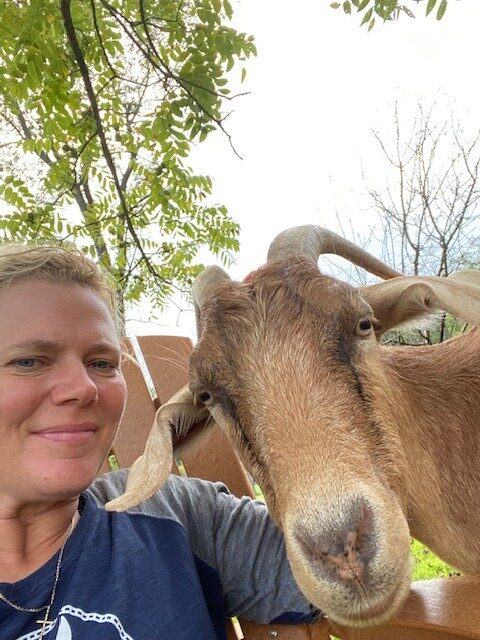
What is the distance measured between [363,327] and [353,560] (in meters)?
0.95

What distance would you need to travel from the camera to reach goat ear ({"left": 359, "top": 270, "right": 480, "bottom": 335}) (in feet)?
7.41

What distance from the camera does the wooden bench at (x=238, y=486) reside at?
2.04 metres

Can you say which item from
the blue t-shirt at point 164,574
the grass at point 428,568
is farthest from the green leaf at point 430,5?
the grass at point 428,568

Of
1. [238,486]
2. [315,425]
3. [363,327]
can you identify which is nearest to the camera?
[315,425]

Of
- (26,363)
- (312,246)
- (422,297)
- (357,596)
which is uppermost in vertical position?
(312,246)

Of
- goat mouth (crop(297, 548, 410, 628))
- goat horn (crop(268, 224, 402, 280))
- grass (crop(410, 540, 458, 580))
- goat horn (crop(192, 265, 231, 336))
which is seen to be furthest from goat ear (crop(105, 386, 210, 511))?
grass (crop(410, 540, 458, 580))

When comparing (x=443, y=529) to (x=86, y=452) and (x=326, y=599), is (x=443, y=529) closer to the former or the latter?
(x=326, y=599)

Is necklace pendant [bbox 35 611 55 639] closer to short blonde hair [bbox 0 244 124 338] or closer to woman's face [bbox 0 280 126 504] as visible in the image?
woman's face [bbox 0 280 126 504]

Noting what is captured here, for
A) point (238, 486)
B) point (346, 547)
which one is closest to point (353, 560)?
point (346, 547)

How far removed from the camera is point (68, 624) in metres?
1.95

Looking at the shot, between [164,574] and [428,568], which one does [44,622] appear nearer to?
[164,574]

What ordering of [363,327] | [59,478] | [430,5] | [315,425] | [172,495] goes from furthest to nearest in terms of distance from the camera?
[172,495] < [430,5] < [363,327] < [59,478] < [315,425]

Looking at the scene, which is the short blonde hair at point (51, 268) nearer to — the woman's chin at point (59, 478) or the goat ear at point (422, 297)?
the woman's chin at point (59, 478)

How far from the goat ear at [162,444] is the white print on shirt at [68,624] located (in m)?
0.35
